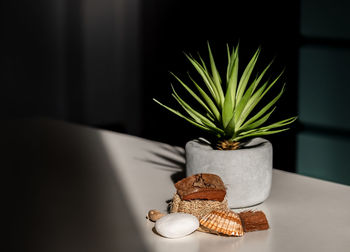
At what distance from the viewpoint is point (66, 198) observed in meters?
0.99

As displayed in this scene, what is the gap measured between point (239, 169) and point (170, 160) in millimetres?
430

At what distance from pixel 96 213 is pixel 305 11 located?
124cm

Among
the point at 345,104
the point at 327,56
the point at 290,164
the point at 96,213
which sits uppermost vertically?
the point at 327,56

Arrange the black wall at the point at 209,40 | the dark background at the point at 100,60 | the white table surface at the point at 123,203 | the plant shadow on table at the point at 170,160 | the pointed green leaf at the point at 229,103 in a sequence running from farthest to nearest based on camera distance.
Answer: the dark background at the point at 100,60
the black wall at the point at 209,40
the plant shadow on table at the point at 170,160
the pointed green leaf at the point at 229,103
the white table surface at the point at 123,203

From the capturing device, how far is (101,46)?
3.24 metres

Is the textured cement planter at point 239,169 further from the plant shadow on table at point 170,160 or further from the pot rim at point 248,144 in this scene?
the plant shadow on table at point 170,160

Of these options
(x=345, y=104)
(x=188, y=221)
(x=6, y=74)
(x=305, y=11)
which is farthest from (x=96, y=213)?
(x=6, y=74)

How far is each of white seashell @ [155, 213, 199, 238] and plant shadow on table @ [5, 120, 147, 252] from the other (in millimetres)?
42

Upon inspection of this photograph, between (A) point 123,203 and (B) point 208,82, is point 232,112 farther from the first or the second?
(A) point 123,203

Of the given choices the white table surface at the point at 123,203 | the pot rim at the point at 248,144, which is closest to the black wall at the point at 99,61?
the white table surface at the point at 123,203

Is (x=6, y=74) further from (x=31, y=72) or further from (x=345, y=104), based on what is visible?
(x=345, y=104)

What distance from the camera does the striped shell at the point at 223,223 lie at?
2.52ft

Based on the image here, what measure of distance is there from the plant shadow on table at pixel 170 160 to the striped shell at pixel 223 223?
0.33 meters

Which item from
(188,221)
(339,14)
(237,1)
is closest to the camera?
(188,221)
